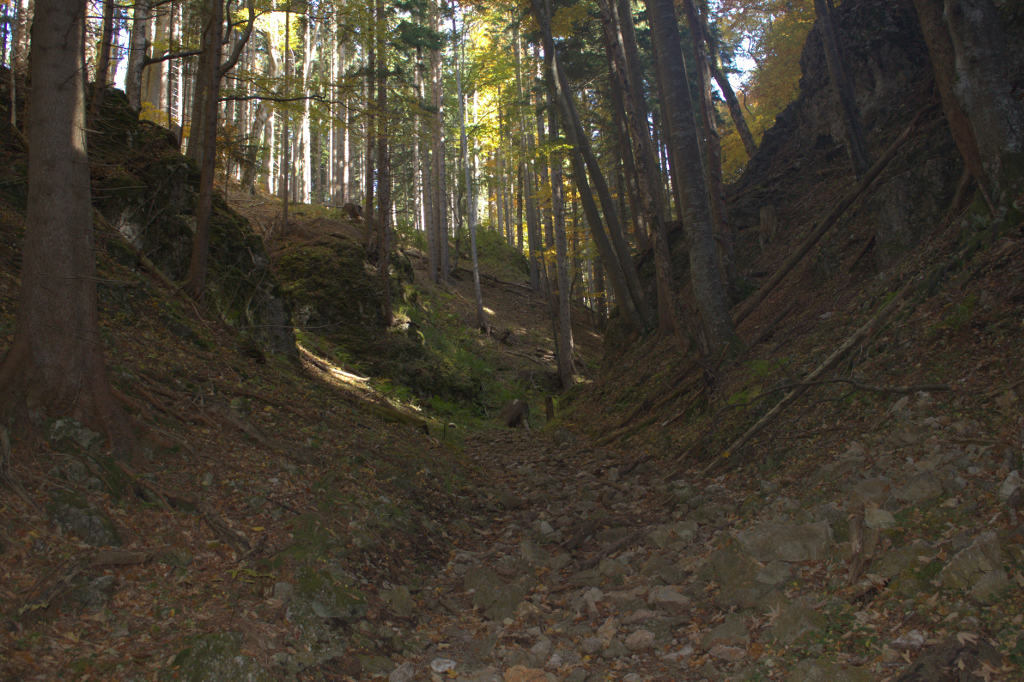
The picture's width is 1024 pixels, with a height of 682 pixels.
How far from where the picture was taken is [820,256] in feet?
31.3

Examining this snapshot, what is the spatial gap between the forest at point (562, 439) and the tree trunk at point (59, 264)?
20 millimetres

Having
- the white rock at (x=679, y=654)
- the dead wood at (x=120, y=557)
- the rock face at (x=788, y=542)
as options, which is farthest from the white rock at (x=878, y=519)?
the dead wood at (x=120, y=557)

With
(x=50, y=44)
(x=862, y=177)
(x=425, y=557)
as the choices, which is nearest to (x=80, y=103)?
(x=50, y=44)

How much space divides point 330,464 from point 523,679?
3.55 meters

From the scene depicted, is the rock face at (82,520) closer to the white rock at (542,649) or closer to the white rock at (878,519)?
the white rock at (542,649)

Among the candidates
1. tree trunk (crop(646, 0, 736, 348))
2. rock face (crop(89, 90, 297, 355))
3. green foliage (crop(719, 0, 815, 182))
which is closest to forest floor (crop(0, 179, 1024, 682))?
tree trunk (crop(646, 0, 736, 348))

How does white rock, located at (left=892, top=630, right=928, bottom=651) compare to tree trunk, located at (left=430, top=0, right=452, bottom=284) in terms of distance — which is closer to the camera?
white rock, located at (left=892, top=630, right=928, bottom=651)

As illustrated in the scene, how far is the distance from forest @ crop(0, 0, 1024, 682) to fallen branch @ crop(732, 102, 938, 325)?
0.07m

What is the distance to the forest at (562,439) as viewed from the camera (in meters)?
3.39

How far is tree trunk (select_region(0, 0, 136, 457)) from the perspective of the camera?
4289 mm

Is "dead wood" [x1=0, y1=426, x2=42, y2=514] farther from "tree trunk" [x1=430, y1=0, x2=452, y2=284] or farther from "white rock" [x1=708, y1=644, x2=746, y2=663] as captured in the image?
"tree trunk" [x1=430, y1=0, x2=452, y2=284]

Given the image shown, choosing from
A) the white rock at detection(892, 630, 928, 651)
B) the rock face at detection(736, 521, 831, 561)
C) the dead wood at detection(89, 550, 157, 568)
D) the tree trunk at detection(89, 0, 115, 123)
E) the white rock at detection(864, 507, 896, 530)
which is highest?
the tree trunk at detection(89, 0, 115, 123)

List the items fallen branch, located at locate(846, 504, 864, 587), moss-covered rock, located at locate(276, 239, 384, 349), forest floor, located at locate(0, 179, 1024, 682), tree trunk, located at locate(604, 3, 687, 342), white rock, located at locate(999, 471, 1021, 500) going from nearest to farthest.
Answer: forest floor, located at locate(0, 179, 1024, 682)
white rock, located at locate(999, 471, 1021, 500)
fallen branch, located at locate(846, 504, 864, 587)
tree trunk, located at locate(604, 3, 687, 342)
moss-covered rock, located at locate(276, 239, 384, 349)

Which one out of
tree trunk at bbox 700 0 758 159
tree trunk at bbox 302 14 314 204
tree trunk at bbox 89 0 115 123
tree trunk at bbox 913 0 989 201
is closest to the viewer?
tree trunk at bbox 913 0 989 201
